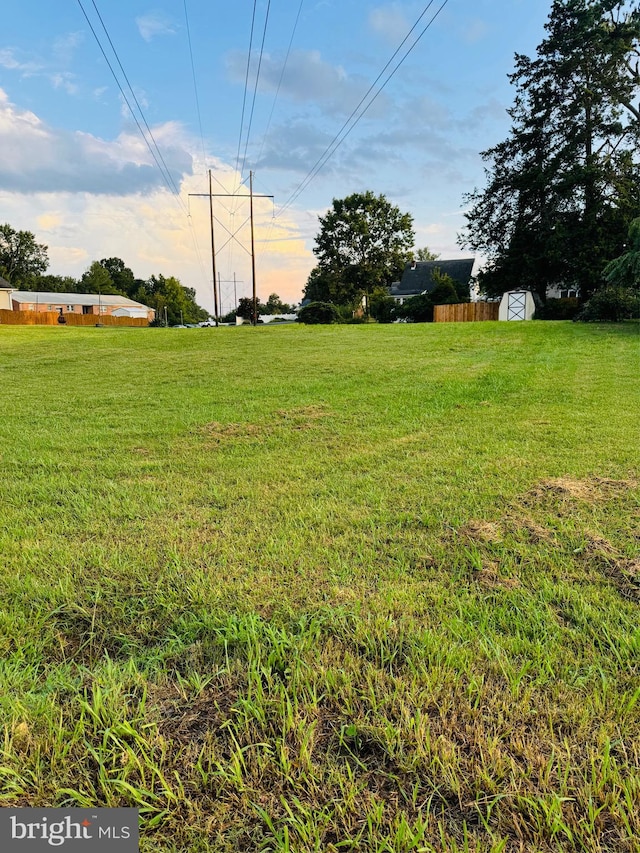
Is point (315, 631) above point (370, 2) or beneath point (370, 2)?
beneath

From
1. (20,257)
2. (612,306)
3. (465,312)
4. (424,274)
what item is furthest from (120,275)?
(612,306)

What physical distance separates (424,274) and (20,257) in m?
61.9

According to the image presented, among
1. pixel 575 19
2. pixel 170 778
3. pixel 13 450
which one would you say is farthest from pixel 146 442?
pixel 575 19

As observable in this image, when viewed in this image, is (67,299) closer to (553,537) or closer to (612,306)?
(612,306)

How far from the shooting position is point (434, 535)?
103 inches

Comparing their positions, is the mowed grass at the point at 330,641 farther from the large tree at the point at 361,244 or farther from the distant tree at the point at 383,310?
the large tree at the point at 361,244

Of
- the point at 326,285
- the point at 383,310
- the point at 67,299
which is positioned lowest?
the point at 383,310

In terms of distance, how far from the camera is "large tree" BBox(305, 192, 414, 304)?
49.1 meters

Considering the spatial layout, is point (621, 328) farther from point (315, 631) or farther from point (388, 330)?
point (315, 631)

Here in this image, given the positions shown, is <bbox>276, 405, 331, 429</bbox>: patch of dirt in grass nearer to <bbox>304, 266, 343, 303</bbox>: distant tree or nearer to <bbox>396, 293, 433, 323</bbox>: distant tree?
<bbox>396, 293, 433, 323</bbox>: distant tree

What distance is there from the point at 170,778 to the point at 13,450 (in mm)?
4170

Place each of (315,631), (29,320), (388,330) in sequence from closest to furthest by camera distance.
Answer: (315,631), (388,330), (29,320)

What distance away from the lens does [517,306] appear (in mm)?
26781

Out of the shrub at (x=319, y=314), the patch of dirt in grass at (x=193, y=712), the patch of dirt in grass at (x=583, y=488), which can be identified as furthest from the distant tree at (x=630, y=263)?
the patch of dirt in grass at (x=193, y=712)
